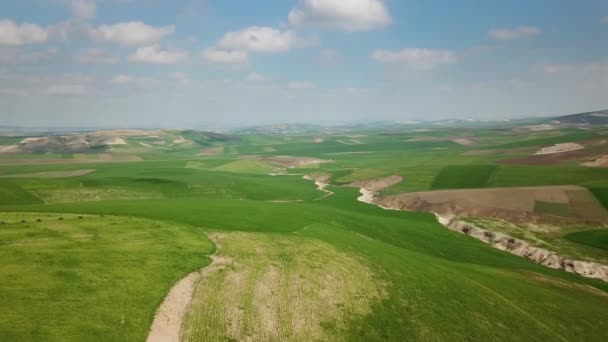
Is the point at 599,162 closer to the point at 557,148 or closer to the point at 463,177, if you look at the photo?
the point at 463,177

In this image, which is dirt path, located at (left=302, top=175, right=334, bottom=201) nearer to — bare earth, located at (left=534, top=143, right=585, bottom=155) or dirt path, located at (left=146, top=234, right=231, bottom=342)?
dirt path, located at (left=146, top=234, right=231, bottom=342)

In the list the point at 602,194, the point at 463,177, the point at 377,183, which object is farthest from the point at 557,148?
the point at 602,194

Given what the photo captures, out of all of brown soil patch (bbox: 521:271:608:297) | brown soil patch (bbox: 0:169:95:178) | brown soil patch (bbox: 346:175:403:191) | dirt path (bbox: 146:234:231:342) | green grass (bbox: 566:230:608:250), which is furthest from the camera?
brown soil patch (bbox: 0:169:95:178)

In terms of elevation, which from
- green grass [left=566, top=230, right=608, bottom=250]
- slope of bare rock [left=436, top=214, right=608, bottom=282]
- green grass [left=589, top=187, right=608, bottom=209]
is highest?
green grass [left=589, top=187, right=608, bottom=209]

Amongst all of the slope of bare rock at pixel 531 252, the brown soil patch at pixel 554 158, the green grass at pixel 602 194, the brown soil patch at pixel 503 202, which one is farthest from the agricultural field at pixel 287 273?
the brown soil patch at pixel 554 158

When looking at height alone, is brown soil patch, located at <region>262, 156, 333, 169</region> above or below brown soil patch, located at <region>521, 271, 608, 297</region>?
above

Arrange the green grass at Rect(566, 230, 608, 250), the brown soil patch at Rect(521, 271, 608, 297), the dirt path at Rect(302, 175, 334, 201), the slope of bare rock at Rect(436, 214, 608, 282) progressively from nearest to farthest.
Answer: the brown soil patch at Rect(521, 271, 608, 297)
the slope of bare rock at Rect(436, 214, 608, 282)
the green grass at Rect(566, 230, 608, 250)
the dirt path at Rect(302, 175, 334, 201)

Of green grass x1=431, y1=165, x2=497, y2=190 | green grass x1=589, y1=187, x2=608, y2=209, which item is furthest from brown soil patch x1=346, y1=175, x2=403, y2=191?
green grass x1=589, y1=187, x2=608, y2=209

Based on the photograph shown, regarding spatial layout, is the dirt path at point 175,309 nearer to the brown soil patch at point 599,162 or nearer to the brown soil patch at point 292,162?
the brown soil patch at point 599,162
